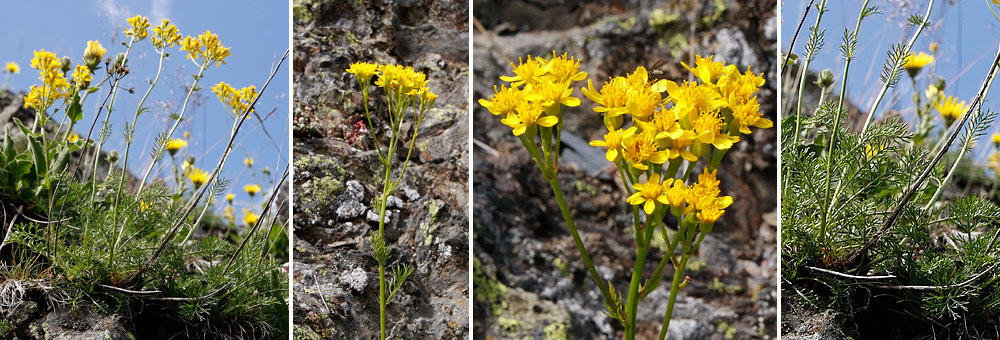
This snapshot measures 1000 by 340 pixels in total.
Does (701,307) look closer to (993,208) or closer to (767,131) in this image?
(767,131)

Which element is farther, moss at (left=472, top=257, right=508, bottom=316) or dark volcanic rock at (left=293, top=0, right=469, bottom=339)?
moss at (left=472, top=257, right=508, bottom=316)

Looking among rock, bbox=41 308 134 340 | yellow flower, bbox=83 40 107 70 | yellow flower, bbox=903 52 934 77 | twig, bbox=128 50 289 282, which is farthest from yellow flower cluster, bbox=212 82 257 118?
yellow flower, bbox=903 52 934 77

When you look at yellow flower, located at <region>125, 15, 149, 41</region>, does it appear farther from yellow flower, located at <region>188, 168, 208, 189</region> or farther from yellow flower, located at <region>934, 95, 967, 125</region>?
yellow flower, located at <region>934, 95, 967, 125</region>

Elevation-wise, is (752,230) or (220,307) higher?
(752,230)

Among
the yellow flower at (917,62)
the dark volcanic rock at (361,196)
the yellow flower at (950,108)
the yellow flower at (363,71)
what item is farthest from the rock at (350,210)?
the yellow flower at (950,108)

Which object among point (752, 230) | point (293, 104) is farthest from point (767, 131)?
point (293, 104)

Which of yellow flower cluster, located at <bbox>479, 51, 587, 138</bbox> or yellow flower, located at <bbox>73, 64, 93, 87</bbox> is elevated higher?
yellow flower cluster, located at <bbox>479, 51, 587, 138</bbox>

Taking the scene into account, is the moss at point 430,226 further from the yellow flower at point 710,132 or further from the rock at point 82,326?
the rock at point 82,326

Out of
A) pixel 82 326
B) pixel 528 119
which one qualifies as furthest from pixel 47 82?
pixel 528 119
